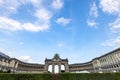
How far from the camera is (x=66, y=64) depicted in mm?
104000

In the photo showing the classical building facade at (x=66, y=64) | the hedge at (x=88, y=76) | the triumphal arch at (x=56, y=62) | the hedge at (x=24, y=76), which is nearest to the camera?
the hedge at (x=24, y=76)

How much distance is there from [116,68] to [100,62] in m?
21.2

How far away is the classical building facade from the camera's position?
73.6m

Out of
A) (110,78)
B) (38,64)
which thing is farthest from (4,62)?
(110,78)

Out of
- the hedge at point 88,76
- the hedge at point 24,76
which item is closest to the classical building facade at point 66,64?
the hedge at point 88,76

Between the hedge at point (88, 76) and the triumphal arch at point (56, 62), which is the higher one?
the triumphal arch at point (56, 62)

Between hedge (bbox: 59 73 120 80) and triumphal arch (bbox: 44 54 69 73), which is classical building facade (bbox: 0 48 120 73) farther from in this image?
hedge (bbox: 59 73 120 80)

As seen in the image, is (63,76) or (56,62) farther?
(56,62)

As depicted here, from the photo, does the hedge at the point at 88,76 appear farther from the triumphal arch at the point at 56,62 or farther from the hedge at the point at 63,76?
the triumphal arch at the point at 56,62

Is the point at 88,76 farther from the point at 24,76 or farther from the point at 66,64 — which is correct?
the point at 66,64

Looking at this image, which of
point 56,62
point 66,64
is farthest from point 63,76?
point 66,64

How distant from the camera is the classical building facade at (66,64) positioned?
242 ft

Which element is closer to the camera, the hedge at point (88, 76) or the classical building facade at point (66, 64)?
the hedge at point (88, 76)

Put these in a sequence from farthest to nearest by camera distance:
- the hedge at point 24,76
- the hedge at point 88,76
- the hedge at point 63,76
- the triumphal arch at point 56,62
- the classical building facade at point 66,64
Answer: the triumphal arch at point 56,62
the classical building facade at point 66,64
the hedge at point 88,76
the hedge at point 63,76
the hedge at point 24,76
